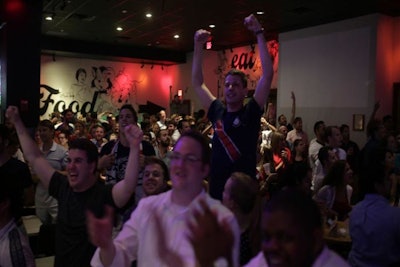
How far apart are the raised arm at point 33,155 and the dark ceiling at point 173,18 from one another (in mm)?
7218

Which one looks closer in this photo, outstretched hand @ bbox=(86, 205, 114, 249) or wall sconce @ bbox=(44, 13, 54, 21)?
outstretched hand @ bbox=(86, 205, 114, 249)

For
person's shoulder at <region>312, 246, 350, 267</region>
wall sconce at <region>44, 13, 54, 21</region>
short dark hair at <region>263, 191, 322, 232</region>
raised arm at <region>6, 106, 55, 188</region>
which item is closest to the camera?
short dark hair at <region>263, 191, 322, 232</region>

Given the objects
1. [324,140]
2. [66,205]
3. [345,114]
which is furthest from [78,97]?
[66,205]

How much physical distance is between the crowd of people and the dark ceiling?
19.8 feet

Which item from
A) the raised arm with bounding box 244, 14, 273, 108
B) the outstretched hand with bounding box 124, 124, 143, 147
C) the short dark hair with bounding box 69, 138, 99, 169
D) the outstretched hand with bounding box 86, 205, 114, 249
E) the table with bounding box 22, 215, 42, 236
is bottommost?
the table with bounding box 22, 215, 42, 236

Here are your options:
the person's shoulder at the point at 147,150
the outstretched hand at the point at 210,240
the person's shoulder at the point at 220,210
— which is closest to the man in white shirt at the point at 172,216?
the person's shoulder at the point at 220,210

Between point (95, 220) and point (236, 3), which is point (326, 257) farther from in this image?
point (236, 3)

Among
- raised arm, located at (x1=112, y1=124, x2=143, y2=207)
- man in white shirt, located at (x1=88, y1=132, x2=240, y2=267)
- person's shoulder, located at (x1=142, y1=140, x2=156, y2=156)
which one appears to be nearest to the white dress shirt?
man in white shirt, located at (x1=88, y1=132, x2=240, y2=267)

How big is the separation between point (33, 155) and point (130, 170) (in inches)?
30.8

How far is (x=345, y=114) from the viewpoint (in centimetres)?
1023

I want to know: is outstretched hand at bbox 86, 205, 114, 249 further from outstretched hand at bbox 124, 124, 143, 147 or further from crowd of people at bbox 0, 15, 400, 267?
outstretched hand at bbox 124, 124, 143, 147

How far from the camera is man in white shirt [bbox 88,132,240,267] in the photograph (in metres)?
1.63

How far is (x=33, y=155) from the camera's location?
2658mm

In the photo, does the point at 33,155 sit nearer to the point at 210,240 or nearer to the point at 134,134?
the point at 134,134
